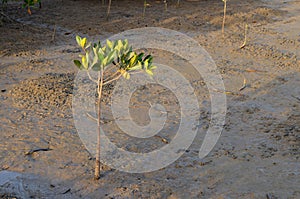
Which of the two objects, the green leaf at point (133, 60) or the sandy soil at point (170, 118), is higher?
the green leaf at point (133, 60)

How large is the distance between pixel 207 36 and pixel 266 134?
11.0 ft

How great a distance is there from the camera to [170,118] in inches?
172

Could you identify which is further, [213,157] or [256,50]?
[256,50]

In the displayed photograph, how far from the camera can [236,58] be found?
6141 mm

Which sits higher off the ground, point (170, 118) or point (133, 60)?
point (133, 60)

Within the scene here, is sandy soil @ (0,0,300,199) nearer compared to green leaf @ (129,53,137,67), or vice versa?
green leaf @ (129,53,137,67)

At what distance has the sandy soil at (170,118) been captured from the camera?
10.7 feet

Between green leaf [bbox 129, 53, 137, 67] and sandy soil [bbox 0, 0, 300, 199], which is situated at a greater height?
green leaf [bbox 129, 53, 137, 67]

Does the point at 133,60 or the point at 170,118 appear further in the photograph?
the point at 170,118

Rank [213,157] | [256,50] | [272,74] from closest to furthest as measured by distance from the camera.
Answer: [213,157], [272,74], [256,50]

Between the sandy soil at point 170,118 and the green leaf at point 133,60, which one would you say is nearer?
the green leaf at point 133,60

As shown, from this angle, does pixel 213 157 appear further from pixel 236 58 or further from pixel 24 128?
pixel 236 58

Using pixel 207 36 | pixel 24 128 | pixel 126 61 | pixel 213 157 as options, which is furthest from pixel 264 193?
pixel 207 36

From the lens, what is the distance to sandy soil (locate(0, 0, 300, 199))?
3256 mm
